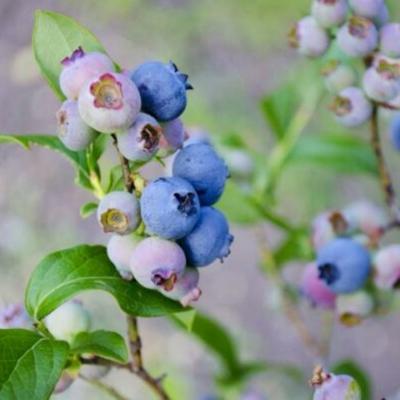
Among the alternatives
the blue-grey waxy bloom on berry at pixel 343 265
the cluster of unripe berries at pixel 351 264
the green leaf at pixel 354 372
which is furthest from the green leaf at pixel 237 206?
the green leaf at pixel 354 372

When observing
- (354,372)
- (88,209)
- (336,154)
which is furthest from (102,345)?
(336,154)

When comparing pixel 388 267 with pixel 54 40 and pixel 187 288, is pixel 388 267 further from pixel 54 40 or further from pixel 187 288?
pixel 54 40

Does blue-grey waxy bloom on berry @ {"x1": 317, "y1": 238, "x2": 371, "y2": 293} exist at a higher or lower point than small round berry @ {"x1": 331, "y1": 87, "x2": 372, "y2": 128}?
lower

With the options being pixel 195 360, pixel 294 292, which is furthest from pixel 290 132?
pixel 195 360

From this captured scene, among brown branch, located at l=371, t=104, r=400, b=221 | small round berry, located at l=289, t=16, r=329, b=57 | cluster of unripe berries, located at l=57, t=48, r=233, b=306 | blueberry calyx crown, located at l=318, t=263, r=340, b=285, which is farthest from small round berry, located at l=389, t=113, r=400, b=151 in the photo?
cluster of unripe berries, located at l=57, t=48, r=233, b=306

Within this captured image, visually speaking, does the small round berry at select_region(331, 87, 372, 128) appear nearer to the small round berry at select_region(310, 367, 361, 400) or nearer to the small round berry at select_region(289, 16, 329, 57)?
the small round berry at select_region(289, 16, 329, 57)

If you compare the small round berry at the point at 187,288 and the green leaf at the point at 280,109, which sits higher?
the small round berry at the point at 187,288

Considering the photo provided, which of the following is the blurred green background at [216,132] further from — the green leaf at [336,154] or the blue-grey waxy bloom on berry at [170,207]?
the blue-grey waxy bloom on berry at [170,207]
